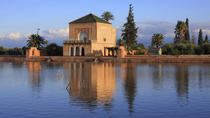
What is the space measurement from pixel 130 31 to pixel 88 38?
11.3m

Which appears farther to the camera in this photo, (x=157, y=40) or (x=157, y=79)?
(x=157, y=40)

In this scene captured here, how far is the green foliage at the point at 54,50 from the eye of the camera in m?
68.1

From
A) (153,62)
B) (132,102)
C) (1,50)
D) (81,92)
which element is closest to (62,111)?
(132,102)

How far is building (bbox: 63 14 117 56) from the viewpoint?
6256 cm

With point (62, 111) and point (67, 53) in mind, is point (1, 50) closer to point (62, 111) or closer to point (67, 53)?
point (67, 53)

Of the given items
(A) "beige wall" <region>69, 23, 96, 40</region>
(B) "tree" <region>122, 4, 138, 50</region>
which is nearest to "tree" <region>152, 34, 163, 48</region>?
(B) "tree" <region>122, 4, 138, 50</region>

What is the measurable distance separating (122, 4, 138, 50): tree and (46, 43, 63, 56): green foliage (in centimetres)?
1462

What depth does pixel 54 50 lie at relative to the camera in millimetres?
68312

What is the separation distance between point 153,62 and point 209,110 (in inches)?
1675

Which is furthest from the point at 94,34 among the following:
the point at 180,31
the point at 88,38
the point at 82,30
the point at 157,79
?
the point at 157,79

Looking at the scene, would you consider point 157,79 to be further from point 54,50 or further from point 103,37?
point 54,50

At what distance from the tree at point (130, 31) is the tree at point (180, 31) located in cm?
924

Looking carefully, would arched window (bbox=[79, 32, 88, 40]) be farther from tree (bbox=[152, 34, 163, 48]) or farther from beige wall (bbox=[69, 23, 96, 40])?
tree (bbox=[152, 34, 163, 48])

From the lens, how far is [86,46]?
2452 inches
